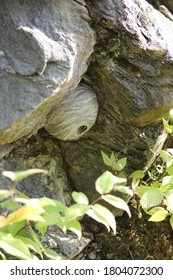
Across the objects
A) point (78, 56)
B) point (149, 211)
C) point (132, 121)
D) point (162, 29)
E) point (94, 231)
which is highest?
point (162, 29)

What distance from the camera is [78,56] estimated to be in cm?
163

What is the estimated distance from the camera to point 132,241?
2.29m

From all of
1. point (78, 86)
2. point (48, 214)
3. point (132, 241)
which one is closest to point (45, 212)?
point (48, 214)

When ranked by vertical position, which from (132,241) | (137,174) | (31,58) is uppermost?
(31,58)

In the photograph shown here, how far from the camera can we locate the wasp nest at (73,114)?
1.81m

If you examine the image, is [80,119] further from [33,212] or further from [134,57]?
[33,212]

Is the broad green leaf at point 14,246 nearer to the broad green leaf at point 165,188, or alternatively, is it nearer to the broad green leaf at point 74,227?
the broad green leaf at point 74,227

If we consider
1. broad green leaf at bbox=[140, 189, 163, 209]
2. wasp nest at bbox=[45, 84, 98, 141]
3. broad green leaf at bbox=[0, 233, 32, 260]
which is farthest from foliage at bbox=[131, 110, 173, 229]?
broad green leaf at bbox=[0, 233, 32, 260]

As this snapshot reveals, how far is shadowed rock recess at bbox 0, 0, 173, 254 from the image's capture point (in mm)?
1528

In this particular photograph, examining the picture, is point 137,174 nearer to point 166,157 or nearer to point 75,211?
point 166,157

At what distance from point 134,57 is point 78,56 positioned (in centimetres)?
22

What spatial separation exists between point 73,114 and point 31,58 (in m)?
0.40

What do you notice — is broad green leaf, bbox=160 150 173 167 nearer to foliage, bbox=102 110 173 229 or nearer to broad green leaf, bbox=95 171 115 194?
foliage, bbox=102 110 173 229
